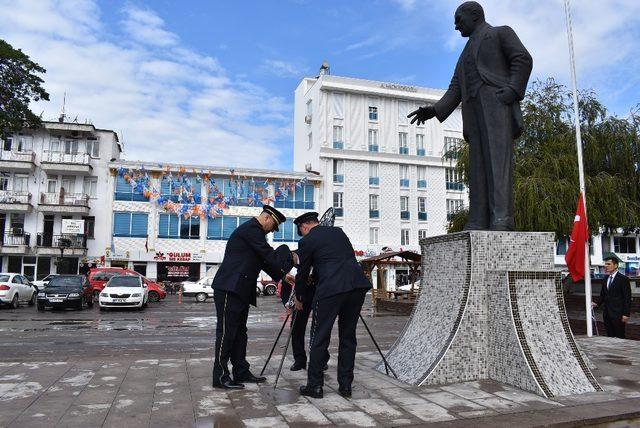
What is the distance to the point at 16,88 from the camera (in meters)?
22.5

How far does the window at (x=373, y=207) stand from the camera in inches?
1716

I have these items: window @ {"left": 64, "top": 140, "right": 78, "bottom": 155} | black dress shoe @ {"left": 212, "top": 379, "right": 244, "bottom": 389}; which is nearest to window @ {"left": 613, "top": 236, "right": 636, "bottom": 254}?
window @ {"left": 64, "top": 140, "right": 78, "bottom": 155}

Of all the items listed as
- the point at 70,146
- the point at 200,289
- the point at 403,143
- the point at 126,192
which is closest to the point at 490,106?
the point at 200,289

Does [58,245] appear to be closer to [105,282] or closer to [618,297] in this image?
[105,282]

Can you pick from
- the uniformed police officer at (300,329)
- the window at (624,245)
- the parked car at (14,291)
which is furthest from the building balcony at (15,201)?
the window at (624,245)

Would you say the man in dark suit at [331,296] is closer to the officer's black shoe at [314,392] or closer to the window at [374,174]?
the officer's black shoe at [314,392]

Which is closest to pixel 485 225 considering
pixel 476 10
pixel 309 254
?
pixel 309 254

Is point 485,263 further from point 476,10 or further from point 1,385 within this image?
point 1,385

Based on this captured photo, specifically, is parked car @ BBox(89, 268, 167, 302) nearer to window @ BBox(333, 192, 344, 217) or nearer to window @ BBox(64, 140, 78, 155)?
window @ BBox(64, 140, 78, 155)

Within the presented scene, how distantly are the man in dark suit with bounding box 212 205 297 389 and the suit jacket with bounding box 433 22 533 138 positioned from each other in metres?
3.07

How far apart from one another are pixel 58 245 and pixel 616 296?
3570 centimetres

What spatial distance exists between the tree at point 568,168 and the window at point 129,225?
83.5 ft

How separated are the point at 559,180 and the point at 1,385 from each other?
18.0m

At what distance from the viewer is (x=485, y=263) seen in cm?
588
